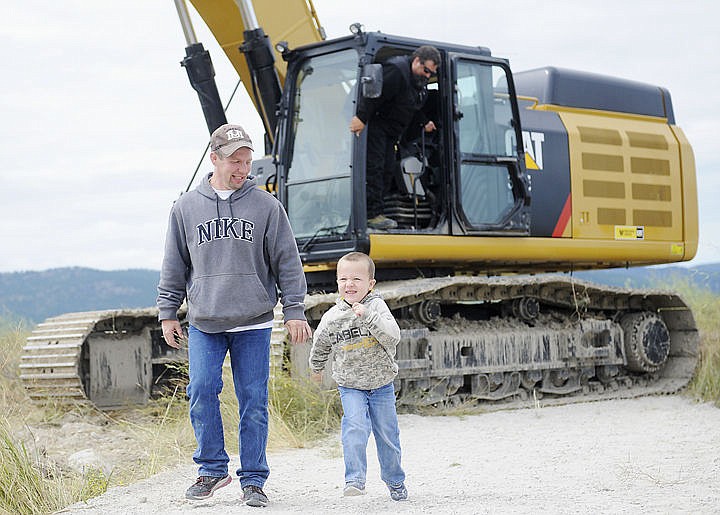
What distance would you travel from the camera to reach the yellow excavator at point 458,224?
816cm

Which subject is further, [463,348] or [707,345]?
[707,345]

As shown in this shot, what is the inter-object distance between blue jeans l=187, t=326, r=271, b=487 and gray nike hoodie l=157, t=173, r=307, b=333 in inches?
4.2

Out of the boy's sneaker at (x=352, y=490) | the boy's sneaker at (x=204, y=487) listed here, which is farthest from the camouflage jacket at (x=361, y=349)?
the boy's sneaker at (x=204, y=487)

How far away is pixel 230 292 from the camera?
4.65 metres

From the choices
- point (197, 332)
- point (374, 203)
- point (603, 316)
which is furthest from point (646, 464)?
point (603, 316)

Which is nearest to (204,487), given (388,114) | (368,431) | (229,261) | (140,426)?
(368,431)

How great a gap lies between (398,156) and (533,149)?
178cm

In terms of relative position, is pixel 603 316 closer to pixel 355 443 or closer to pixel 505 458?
pixel 505 458

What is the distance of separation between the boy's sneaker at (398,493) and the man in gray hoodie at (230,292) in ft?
1.95

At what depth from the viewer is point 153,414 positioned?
8742 mm

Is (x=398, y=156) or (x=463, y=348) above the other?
(x=398, y=156)

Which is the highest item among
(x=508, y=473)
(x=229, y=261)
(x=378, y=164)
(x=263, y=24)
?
(x=263, y=24)

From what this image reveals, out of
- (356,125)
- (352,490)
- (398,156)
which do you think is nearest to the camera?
(352,490)

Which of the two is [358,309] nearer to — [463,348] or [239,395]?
[239,395]
